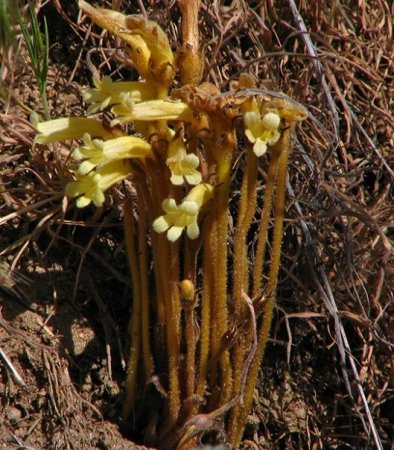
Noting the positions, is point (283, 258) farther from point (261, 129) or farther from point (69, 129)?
point (69, 129)

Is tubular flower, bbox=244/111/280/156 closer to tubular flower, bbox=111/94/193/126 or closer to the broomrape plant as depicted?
the broomrape plant

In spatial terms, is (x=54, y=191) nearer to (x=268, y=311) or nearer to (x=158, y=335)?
(x=158, y=335)

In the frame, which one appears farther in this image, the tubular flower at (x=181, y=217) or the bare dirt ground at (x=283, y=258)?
the bare dirt ground at (x=283, y=258)

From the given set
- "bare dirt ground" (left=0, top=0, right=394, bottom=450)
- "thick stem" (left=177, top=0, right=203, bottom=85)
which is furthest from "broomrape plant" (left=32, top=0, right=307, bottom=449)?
"bare dirt ground" (left=0, top=0, right=394, bottom=450)

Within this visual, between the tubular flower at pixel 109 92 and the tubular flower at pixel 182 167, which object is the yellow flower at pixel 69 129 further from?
the tubular flower at pixel 182 167

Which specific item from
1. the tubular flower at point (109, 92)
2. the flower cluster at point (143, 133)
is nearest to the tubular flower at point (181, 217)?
the flower cluster at point (143, 133)
